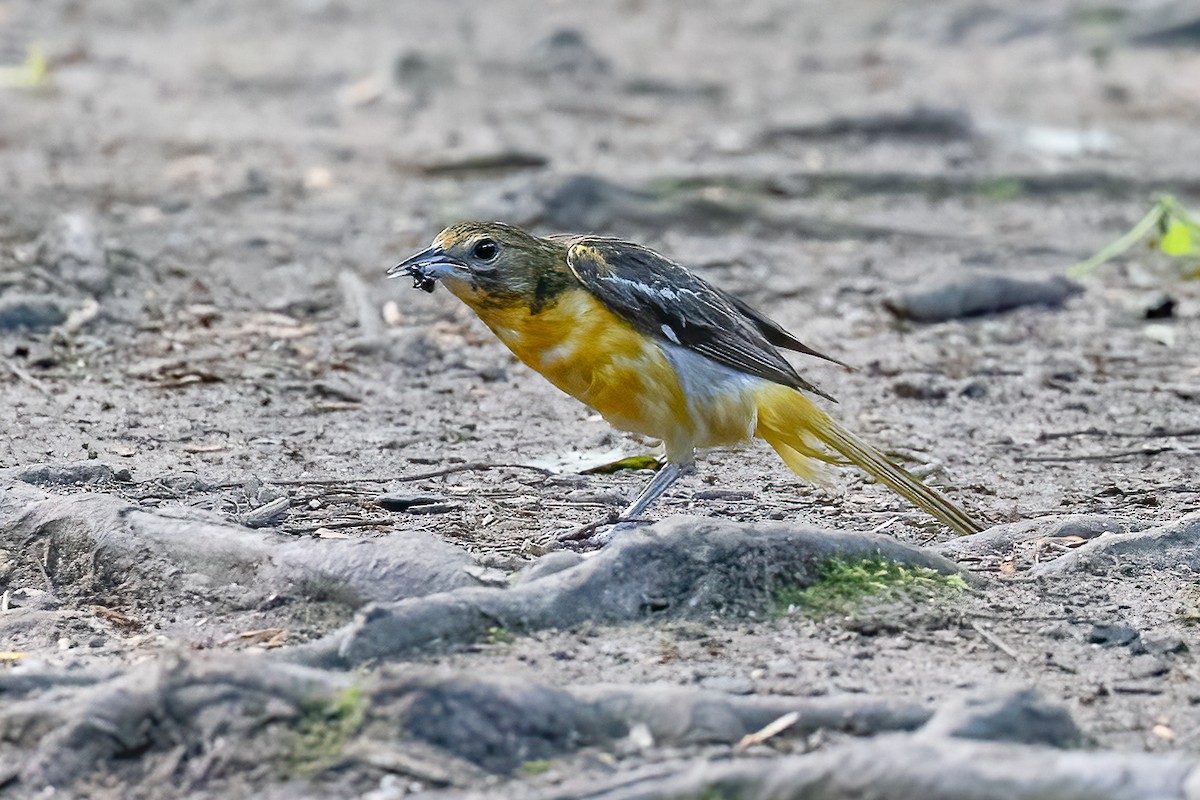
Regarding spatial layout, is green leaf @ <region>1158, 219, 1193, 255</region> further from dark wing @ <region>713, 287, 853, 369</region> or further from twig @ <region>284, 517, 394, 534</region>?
twig @ <region>284, 517, 394, 534</region>

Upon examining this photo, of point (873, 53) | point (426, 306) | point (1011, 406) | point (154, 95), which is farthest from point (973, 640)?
point (873, 53)

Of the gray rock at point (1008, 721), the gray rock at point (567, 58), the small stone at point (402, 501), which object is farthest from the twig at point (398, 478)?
the gray rock at point (567, 58)

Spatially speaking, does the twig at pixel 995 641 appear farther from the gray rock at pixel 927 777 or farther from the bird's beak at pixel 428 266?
the bird's beak at pixel 428 266

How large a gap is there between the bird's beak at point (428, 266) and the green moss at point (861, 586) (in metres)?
1.58

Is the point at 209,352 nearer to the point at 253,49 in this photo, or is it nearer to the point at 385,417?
the point at 385,417

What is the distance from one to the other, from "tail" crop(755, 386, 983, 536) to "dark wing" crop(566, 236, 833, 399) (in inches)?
3.2

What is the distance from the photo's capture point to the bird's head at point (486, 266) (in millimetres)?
5137

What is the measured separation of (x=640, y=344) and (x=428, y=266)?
73cm

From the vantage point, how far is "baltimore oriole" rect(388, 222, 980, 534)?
5.14 metres

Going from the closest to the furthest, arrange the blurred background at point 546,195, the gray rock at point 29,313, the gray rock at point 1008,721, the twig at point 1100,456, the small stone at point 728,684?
the gray rock at point 1008,721 → the small stone at point 728,684 → the twig at point 1100,456 → the blurred background at point 546,195 → the gray rock at point 29,313

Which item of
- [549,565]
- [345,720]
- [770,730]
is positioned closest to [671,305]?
[549,565]

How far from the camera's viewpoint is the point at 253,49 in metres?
14.9

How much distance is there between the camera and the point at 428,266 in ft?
16.9

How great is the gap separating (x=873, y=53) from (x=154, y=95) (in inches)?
264
